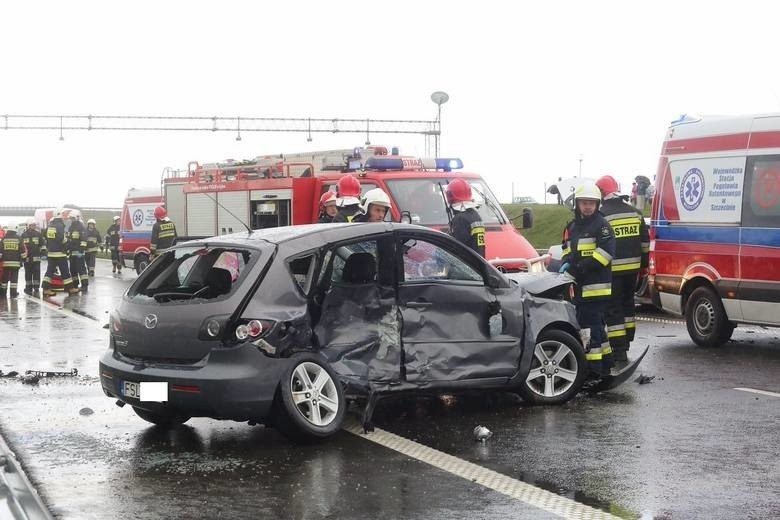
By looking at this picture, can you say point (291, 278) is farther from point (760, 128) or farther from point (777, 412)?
point (760, 128)

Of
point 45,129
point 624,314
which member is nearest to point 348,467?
point 624,314

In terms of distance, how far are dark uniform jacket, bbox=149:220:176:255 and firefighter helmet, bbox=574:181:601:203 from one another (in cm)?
1285

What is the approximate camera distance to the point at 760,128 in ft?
39.8

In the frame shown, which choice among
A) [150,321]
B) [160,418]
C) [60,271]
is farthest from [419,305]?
[60,271]

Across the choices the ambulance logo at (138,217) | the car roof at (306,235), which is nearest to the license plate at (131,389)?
the car roof at (306,235)

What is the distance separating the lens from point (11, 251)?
24000 mm

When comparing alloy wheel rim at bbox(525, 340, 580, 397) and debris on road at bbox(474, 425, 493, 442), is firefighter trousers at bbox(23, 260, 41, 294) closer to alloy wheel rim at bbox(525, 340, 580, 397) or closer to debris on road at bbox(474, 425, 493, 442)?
alloy wheel rim at bbox(525, 340, 580, 397)

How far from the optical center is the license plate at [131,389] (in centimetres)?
760

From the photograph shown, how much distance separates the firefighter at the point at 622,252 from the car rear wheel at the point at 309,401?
152 inches

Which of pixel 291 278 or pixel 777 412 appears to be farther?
pixel 777 412

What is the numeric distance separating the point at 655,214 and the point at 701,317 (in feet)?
4.42

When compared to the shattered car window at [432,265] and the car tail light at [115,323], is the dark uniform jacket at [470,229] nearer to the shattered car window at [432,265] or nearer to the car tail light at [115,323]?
the shattered car window at [432,265]

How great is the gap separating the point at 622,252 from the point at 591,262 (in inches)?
44.0

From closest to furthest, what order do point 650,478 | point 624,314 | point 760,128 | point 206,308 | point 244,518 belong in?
point 244,518 → point 650,478 → point 206,308 → point 624,314 → point 760,128
